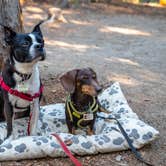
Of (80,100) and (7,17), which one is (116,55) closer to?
(7,17)

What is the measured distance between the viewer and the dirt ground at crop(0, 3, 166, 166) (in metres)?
5.28

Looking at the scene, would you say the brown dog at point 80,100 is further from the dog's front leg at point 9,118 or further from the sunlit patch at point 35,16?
the sunlit patch at point 35,16

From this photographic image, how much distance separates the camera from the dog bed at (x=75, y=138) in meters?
4.74

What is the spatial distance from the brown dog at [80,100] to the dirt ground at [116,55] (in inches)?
24.2

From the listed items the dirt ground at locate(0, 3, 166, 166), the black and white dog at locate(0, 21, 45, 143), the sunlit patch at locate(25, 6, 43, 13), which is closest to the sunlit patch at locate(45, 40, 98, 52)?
the dirt ground at locate(0, 3, 166, 166)

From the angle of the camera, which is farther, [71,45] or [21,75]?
[71,45]

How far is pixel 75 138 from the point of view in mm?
4914

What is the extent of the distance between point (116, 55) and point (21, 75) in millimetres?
5889

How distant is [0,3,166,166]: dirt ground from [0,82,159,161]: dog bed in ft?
0.35

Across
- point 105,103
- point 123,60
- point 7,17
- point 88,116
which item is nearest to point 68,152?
point 88,116

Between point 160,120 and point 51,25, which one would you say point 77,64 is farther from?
point 51,25

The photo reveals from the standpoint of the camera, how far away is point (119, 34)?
13.5 m

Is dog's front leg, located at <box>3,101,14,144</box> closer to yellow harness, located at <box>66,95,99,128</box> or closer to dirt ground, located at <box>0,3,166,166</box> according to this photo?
dirt ground, located at <box>0,3,166,166</box>

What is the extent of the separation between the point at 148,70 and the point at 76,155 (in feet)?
15.2
